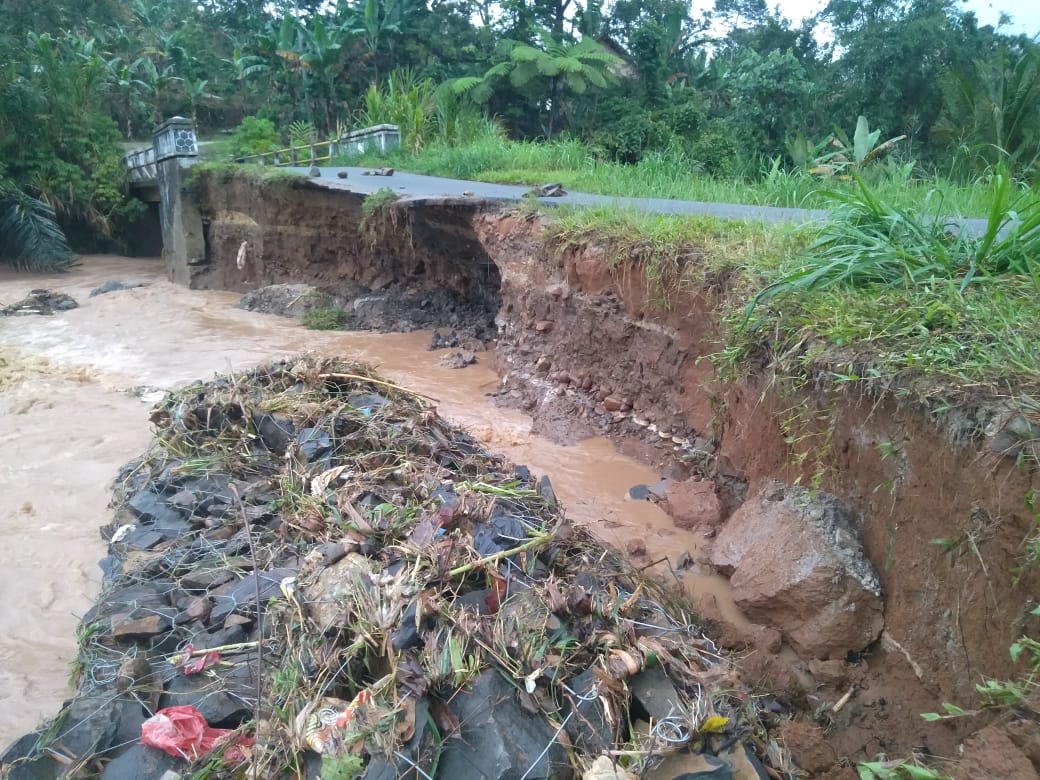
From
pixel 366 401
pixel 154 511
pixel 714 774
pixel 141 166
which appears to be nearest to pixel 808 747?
pixel 714 774

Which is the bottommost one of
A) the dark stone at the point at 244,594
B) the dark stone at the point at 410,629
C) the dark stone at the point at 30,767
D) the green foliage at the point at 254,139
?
the dark stone at the point at 30,767

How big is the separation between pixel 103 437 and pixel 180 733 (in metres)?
4.81

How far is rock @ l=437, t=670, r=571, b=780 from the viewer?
2275 mm

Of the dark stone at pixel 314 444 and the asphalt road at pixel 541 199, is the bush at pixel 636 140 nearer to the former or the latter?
the asphalt road at pixel 541 199

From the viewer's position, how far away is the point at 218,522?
413 cm

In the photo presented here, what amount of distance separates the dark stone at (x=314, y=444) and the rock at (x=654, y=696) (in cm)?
259

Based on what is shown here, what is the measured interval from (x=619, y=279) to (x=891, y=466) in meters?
3.28

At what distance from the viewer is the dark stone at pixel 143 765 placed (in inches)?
102

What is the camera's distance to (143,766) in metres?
2.62

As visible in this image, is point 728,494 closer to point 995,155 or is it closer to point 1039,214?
point 1039,214

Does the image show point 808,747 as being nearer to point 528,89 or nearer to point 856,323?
point 856,323

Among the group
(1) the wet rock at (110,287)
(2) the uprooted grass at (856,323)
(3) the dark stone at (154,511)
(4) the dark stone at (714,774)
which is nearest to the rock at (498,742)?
(4) the dark stone at (714,774)

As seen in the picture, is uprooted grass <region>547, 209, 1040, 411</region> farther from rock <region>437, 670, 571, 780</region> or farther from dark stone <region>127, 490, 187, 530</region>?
dark stone <region>127, 490, 187, 530</region>

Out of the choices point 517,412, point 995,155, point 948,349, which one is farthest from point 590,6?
point 948,349
